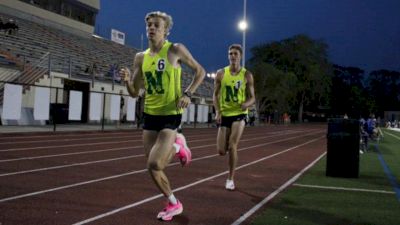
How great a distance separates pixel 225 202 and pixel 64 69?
25124mm

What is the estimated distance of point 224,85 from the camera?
7777 mm

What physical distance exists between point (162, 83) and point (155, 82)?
81mm

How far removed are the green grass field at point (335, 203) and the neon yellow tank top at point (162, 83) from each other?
1.66 m

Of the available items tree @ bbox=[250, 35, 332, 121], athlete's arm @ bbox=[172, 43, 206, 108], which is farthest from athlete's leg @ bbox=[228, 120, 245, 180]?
tree @ bbox=[250, 35, 332, 121]

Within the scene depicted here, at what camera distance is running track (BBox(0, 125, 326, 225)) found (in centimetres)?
544

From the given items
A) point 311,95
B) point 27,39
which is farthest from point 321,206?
point 311,95

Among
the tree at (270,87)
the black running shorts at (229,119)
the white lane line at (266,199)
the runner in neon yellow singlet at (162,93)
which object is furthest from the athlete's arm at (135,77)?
the tree at (270,87)

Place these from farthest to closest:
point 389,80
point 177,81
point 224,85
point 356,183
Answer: point 389,80
point 356,183
point 224,85
point 177,81

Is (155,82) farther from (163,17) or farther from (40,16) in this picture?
(40,16)

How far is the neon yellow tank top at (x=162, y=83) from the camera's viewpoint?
17.1ft

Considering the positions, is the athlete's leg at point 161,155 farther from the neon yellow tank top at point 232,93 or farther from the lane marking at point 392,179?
the lane marking at point 392,179

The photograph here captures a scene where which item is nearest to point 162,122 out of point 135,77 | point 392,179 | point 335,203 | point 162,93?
point 162,93

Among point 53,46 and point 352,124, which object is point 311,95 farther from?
point 352,124

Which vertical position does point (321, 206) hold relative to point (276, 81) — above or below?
below
